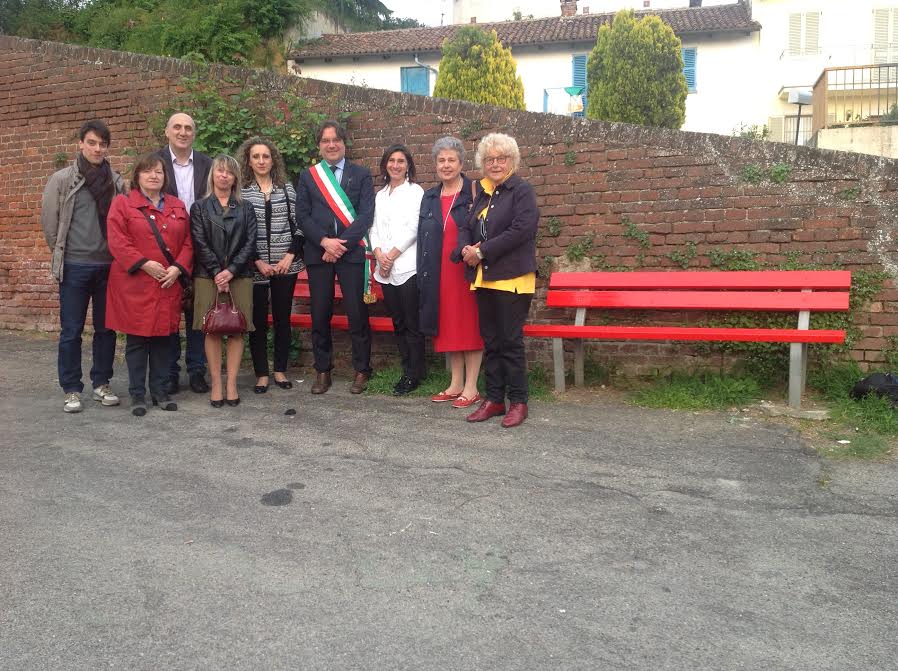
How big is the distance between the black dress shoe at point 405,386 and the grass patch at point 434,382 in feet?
0.12

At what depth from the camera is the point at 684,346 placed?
6297mm

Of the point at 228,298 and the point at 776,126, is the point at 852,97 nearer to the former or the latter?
the point at 776,126

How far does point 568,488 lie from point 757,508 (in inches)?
36.4

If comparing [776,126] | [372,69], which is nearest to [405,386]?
[776,126]

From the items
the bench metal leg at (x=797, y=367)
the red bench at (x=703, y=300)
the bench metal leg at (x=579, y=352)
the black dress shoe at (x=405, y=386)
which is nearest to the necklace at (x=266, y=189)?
the black dress shoe at (x=405, y=386)

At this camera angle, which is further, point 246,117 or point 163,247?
point 246,117

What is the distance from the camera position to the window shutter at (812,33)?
2600 cm

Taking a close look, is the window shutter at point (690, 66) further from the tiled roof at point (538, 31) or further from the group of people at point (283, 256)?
the group of people at point (283, 256)

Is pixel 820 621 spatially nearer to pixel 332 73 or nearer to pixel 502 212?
pixel 502 212

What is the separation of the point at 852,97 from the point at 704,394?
1763 centimetres

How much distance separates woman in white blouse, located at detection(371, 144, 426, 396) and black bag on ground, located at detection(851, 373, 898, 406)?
123 inches

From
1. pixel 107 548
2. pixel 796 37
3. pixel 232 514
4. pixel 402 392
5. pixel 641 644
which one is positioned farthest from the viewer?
pixel 796 37

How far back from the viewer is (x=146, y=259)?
221 inches

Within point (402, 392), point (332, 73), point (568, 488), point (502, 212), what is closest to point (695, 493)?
point (568, 488)
